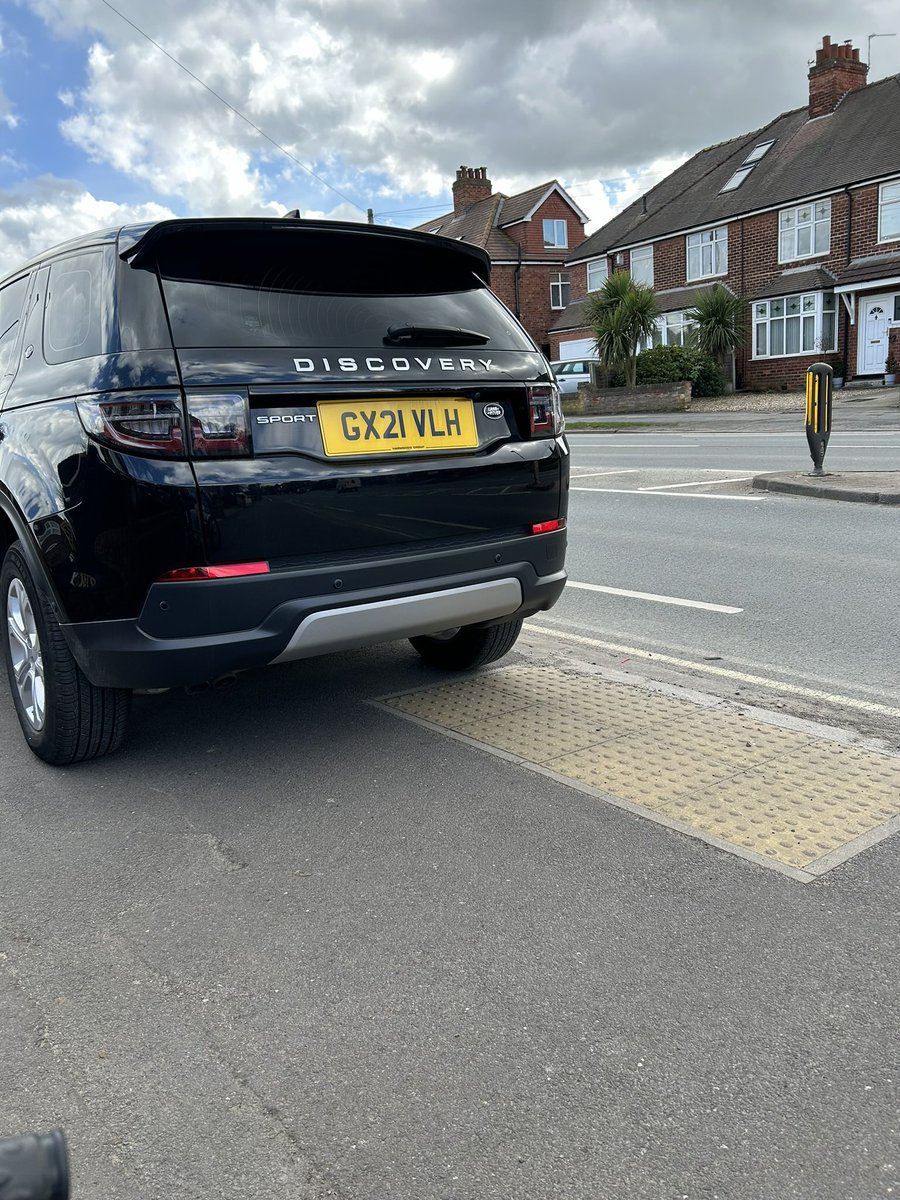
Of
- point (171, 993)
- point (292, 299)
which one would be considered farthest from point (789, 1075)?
point (292, 299)

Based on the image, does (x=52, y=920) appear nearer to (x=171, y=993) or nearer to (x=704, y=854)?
(x=171, y=993)

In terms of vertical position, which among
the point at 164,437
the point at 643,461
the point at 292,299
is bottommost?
the point at 643,461

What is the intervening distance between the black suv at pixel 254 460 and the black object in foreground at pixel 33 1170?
2.58 m

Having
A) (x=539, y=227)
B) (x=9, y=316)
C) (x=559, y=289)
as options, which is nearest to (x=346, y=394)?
(x=9, y=316)

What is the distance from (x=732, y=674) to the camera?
16.2 feet

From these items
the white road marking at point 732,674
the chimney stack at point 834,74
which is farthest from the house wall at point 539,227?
the white road marking at point 732,674

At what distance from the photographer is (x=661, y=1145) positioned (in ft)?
6.55

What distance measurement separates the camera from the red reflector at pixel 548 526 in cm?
412

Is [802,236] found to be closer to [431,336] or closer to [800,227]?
[800,227]

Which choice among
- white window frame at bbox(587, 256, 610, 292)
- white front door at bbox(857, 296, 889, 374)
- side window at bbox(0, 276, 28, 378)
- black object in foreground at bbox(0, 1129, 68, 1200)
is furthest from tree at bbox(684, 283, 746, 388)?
black object in foreground at bbox(0, 1129, 68, 1200)

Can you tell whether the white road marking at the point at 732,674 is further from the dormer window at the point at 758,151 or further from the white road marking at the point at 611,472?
the dormer window at the point at 758,151

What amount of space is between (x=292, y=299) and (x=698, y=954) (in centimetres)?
244

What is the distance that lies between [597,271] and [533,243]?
10562 millimetres

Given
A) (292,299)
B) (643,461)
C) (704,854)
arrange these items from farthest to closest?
(643,461), (292,299), (704,854)
